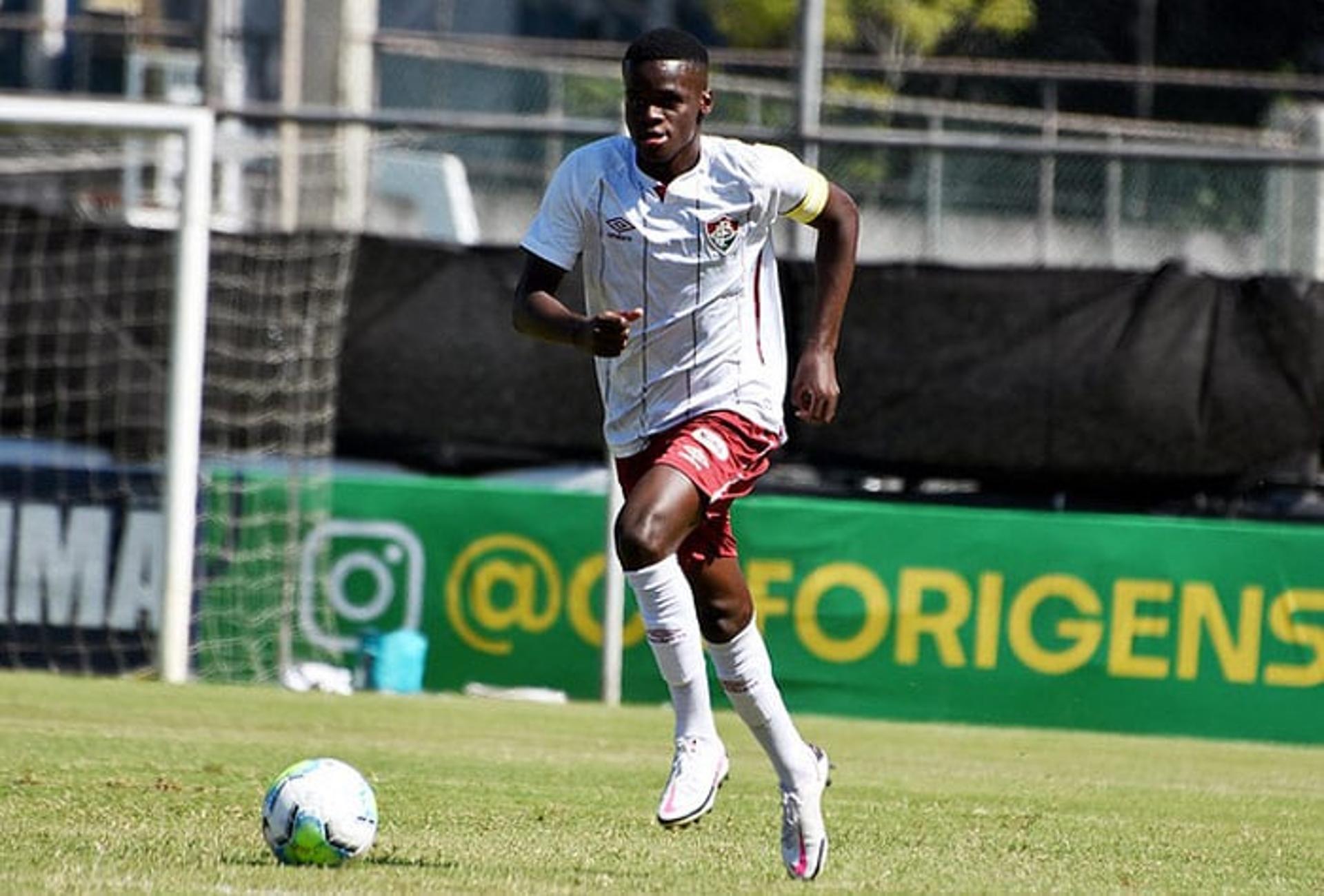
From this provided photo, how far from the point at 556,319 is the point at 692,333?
60cm

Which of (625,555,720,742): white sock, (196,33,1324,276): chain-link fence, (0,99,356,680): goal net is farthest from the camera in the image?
(196,33,1324,276): chain-link fence

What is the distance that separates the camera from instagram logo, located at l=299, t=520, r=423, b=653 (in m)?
13.8

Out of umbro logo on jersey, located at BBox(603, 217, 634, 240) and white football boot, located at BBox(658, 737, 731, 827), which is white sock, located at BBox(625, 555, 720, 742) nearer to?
white football boot, located at BBox(658, 737, 731, 827)

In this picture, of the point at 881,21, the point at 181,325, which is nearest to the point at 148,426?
the point at 181,325

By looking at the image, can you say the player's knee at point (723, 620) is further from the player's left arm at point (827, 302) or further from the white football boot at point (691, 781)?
the player's left arm at point (827, 302)

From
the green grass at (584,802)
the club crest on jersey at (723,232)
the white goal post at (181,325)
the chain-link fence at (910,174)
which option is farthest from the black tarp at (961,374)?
the club crest on jersey at (723,232)

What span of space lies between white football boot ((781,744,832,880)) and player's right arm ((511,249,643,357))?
1.29 metres

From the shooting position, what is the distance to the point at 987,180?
19.0 m

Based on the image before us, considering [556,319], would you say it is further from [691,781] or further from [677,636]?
[691,781]

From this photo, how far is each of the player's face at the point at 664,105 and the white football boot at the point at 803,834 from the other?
184 centimetres

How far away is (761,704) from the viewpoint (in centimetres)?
663

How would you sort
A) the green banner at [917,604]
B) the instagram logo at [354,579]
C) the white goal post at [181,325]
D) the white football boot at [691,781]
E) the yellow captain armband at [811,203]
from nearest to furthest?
the white football boot at [691,781] < the yellow captain armband at [811,203] < the green banner at [917,604] < the white goal post at [181,325] < the instagram logo at [354,579]

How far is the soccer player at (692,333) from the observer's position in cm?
664

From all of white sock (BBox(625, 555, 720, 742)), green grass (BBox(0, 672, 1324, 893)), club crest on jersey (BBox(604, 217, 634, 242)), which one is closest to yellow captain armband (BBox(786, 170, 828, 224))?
club crest on jersey (BBox(604, 217, 634, 242))
